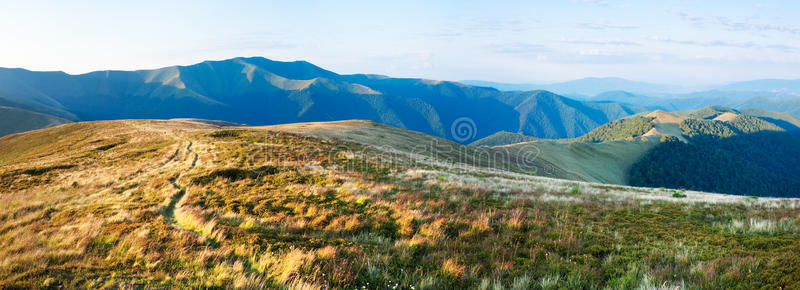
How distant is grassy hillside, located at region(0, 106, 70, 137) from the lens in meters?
168

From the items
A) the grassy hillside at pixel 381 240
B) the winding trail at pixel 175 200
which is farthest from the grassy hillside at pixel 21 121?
the grassy hillside at pixel 381 240

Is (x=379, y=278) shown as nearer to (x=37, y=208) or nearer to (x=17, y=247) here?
(x=17, y=247)

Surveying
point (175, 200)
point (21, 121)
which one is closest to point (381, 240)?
point (175, 200)

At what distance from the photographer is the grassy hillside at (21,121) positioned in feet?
553

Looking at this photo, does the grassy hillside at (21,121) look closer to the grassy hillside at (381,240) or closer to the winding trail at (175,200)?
the winding trail at (175,200)

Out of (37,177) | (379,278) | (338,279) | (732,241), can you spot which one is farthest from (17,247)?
(37,177)

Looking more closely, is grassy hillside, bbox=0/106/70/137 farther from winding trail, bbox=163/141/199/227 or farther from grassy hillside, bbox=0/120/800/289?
grassy hillside, bbox=0/120/800/289

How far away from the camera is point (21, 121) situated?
177250 millimetres

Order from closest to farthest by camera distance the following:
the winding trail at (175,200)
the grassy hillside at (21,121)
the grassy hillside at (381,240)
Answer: the grassy hillside at (381,240) < the winding trail at (175,200) < the grassy hillside at (21,121)

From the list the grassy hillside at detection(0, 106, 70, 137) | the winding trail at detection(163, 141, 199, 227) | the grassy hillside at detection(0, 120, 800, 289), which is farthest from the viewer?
the grassy hillside at detection(0, 106, 70, 137)

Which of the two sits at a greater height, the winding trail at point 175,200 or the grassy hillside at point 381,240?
the grassy hillside at point 381,240

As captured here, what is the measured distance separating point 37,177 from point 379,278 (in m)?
27.8

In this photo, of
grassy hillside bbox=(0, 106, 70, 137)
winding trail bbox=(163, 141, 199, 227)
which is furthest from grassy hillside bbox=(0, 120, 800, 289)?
grassy hillside bbox=(0, 106, 70, 137)

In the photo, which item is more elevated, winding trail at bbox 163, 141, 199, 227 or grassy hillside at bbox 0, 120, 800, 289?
grassy hillside at bbox 0, 120, 800, 289
